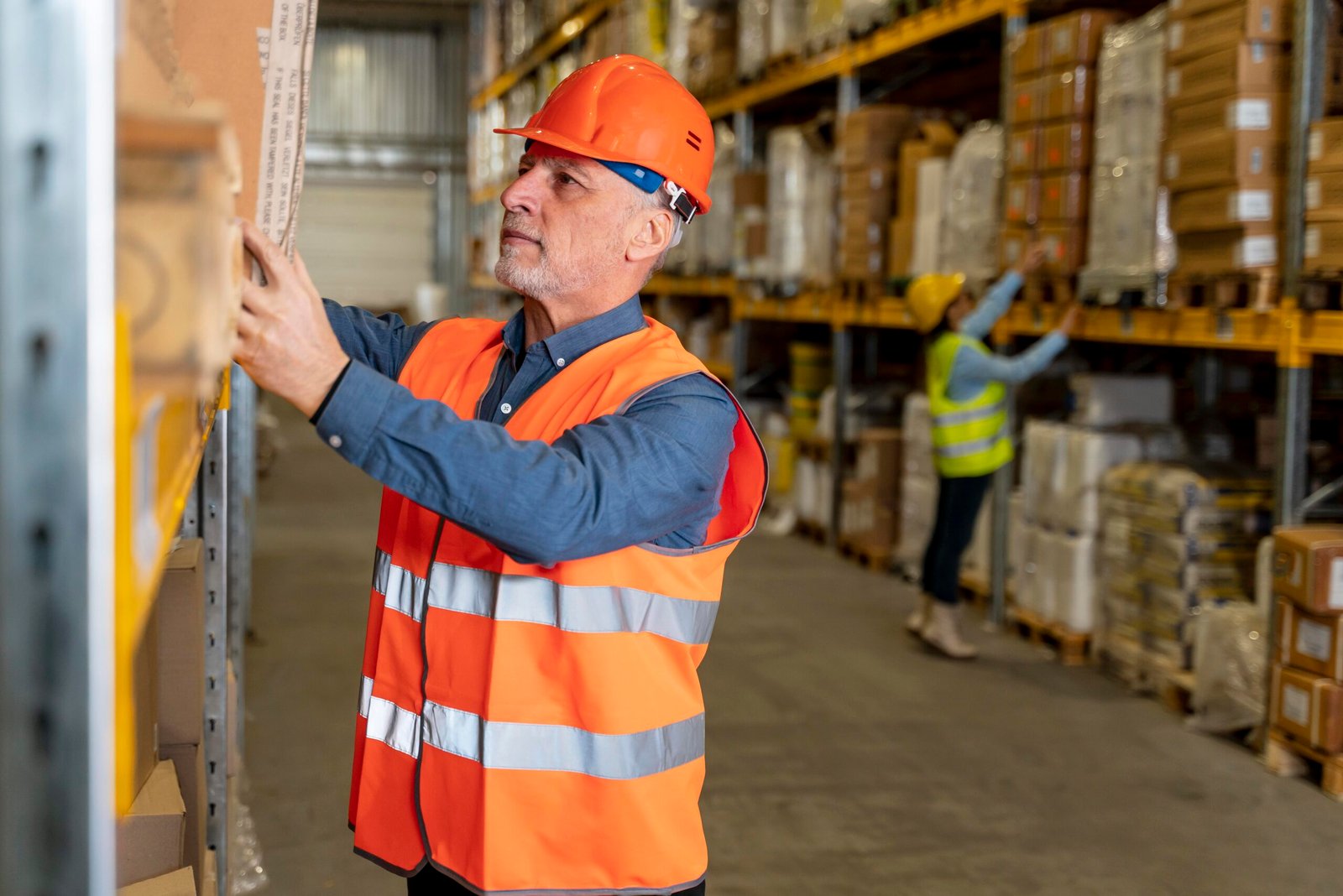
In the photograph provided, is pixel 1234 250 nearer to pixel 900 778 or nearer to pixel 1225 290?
→ pixel 1225 290

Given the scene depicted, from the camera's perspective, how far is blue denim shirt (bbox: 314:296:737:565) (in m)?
1.51

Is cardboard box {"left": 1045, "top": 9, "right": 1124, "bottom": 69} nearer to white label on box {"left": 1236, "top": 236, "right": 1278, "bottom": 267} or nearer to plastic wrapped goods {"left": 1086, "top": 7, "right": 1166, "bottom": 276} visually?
plastic wrapped goods {"left": 1086, "top": 7, "right": 1166, "bottom": 276}

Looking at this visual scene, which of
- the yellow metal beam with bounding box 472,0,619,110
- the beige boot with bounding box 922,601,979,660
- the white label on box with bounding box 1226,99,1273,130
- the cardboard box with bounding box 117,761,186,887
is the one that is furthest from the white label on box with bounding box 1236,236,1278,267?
the yellow metal beam with bounding box 472,0,619,110

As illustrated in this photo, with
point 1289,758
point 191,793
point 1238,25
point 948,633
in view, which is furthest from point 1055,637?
point 191,793

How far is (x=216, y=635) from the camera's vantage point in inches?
110

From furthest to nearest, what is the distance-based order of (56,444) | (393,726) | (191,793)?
(191,793)
(393,726)
(56,444)

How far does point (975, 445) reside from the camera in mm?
6559

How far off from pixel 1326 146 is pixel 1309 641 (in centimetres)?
176

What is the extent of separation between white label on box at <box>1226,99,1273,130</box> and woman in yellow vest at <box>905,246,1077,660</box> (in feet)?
4.75

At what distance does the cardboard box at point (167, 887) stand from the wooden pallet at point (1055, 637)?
4977 millimetres

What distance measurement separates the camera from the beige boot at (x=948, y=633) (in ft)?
21.1

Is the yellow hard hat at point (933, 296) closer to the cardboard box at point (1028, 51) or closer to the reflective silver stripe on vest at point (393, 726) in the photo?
the cardboard box at point (1028, 51)

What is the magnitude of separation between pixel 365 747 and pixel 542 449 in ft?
2.49

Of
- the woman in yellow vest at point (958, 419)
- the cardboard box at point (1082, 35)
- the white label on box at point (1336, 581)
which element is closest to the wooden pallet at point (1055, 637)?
the woman in yellow vest at point (958, 419)
